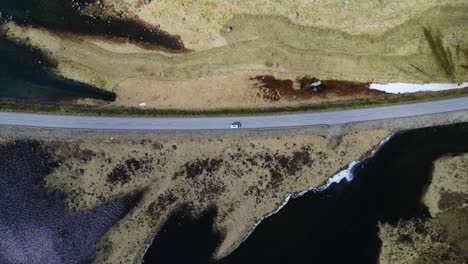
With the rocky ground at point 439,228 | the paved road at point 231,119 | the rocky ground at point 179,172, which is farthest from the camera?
the rocky ground at point 179,172

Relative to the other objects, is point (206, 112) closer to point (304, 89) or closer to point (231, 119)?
point (231, 119)

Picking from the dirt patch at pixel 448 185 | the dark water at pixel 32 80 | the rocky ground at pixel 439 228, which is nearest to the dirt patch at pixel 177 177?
the dark water at pixel 32 80

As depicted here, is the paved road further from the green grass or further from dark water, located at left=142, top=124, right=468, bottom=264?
dark water, located at left=142, top=124, right=468, bottom=264

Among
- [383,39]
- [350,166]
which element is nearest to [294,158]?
[350,166]

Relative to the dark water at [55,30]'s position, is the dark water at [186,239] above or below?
below

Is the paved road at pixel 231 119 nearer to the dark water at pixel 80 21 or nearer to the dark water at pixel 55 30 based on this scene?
the dark water at pixel 55 30

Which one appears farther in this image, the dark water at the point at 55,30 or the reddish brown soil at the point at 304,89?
the dark water at the point at 55,30

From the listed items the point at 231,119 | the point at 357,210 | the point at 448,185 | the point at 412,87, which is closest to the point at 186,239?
the point at 231,119
